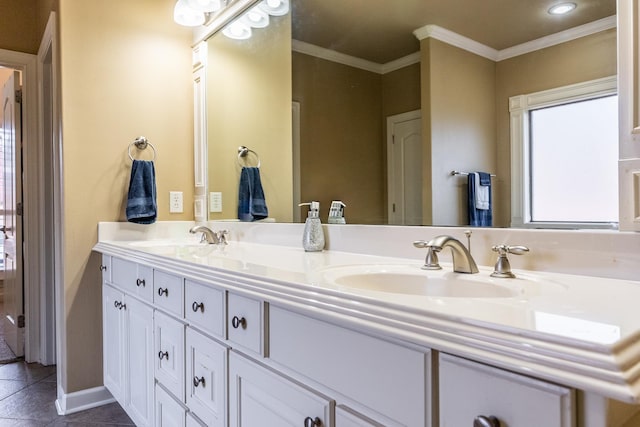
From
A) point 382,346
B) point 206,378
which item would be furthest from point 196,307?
point 382,346

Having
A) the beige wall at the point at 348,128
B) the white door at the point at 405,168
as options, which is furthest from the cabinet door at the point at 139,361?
the white door at the point at 405,168

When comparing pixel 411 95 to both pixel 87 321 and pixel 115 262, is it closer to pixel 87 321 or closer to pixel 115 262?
pixel 115 262

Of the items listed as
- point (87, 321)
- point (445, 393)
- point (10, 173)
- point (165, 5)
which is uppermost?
point (165, 5)

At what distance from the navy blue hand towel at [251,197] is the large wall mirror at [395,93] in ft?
0.14

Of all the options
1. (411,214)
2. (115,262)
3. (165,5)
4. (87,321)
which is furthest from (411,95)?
(87,321)

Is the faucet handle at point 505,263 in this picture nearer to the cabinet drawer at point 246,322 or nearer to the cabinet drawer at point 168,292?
the cabinet drawer at point 246,322

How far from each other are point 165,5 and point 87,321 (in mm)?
1735

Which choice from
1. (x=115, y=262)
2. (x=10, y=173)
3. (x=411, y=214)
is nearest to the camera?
(x=411, y=214)

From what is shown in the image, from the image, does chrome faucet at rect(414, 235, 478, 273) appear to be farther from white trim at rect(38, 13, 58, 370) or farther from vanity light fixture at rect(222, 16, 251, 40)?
white trim at rect(38, 13, 58, 370)

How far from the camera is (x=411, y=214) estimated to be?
132cm

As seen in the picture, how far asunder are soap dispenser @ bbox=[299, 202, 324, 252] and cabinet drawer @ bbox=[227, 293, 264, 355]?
525 millimetres

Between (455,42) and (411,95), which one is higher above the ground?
(455,42)

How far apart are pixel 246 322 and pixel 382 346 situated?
43 cm

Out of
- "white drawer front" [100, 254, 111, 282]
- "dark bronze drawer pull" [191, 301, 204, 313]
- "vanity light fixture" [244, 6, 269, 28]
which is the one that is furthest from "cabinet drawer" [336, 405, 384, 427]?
"vanity light fixture" [244, 6, 269, 28]
